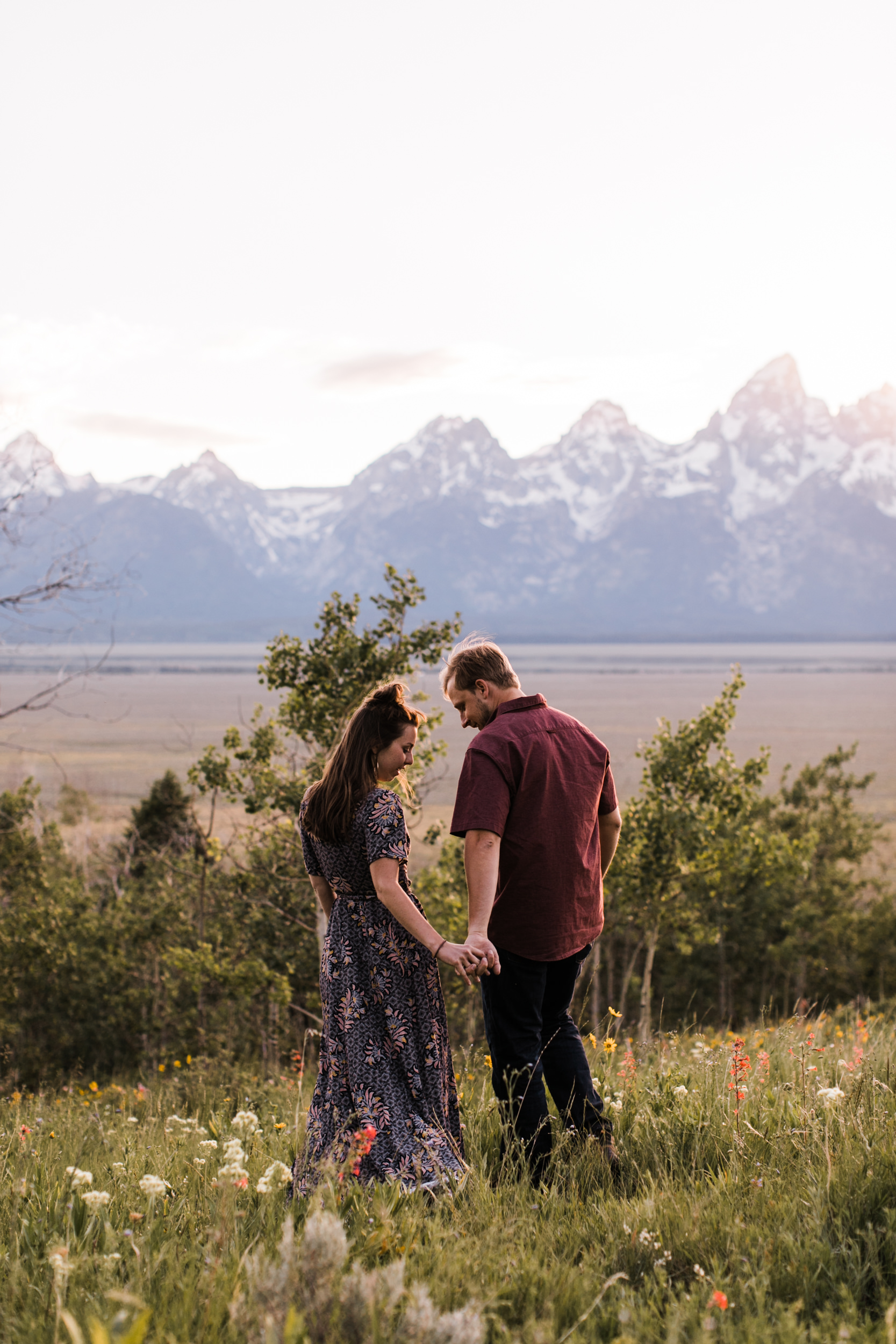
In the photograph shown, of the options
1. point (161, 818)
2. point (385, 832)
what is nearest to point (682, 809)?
point (385, 832)

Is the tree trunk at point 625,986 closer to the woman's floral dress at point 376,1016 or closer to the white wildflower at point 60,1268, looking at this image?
the woman's floral dress at point 376,1016

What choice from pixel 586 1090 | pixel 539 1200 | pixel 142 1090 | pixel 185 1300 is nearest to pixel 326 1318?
pixel 185 1300

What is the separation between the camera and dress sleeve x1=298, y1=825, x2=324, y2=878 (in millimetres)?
3787

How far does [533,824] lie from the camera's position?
3646mm

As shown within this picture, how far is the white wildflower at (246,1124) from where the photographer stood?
12.5ft

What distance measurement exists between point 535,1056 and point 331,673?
11979 millimetres

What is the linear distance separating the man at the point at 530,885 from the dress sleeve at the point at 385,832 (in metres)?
0.21

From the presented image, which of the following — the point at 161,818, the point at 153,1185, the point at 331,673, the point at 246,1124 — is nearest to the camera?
the point at 153,1185

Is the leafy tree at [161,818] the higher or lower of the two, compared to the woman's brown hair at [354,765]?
lower

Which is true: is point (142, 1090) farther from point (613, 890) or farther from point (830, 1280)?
point (613, 890)

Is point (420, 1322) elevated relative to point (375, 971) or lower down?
lower down

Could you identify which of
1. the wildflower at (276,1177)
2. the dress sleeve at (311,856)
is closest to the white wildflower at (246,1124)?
the wildflower at (276,1177)

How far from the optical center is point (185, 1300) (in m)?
2.28

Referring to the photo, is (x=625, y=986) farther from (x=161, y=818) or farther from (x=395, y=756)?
(x=161, y=818)
